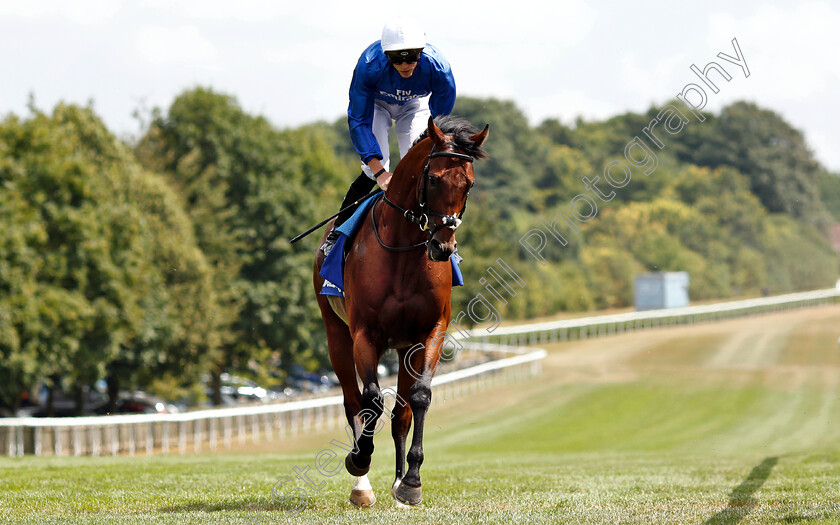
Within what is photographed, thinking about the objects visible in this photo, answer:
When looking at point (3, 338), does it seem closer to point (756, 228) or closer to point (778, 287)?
point (778, 287)

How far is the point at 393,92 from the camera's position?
27.7 feet

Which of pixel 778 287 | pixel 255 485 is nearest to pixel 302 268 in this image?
pixel 255 485

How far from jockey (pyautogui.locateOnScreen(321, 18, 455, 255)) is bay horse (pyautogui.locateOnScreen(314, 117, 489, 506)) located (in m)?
0.55

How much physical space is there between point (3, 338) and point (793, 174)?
102961mm

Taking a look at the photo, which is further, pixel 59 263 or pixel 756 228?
pixel 756 228

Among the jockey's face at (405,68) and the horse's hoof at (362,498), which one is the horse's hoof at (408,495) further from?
the jockey's face at (405,68)

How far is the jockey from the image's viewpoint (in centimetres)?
800

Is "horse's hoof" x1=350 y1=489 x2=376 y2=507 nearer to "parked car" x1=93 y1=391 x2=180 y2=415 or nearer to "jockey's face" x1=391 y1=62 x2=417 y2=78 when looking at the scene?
"jockey's face" x1=391 y1=62 x2=417 y2=78

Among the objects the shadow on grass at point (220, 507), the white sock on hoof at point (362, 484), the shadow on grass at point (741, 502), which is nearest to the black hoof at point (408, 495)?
the white sock on hoof at point (362, 484)

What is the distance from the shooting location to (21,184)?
98.9 feet

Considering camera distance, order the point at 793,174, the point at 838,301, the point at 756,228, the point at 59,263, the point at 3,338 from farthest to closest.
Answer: the point at 793,174, the point at 756,228, the point at 838,301, the point at 59,263, the point at 3,338

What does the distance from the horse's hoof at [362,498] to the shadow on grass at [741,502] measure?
9.03 feet

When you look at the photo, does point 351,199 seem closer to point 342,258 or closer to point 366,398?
point 342,258

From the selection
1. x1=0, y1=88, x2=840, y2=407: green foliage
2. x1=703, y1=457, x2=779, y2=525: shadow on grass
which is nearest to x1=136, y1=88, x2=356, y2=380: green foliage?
x1=0, y1=88, x2=840, y2=407: green foliage
